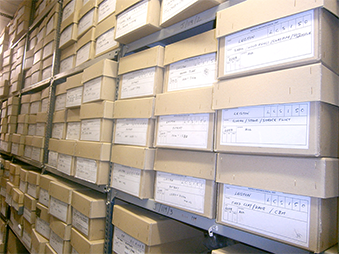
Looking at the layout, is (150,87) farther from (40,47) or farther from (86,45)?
(40,47)

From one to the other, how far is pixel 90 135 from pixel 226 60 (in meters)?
0.90

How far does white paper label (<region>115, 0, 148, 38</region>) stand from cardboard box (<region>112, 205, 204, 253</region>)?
81 cm

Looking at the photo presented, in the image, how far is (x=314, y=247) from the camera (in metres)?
0.49

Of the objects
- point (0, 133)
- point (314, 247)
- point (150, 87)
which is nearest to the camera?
point (314, 247)

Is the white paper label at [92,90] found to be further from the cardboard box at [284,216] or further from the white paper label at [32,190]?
the white paper label at [32,190]

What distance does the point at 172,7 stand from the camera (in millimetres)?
894

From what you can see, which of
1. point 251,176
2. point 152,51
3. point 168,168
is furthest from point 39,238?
point 251,176

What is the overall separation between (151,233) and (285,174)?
0.55m

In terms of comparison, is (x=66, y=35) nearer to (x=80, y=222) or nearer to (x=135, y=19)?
(x=135, y=19)

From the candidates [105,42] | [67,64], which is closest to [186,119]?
[105,42]

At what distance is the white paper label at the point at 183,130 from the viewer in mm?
761

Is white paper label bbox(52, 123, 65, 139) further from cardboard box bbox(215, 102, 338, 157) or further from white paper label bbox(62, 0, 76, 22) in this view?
cardboard box bbox(215, 102, 338, 157)

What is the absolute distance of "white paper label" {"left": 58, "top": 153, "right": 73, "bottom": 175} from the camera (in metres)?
1.48

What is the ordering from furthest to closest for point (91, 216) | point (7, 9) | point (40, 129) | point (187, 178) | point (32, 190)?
point (7, 9)
point (40, 129)
point (32, 190)
point (91, 216)
point (187, 178)
